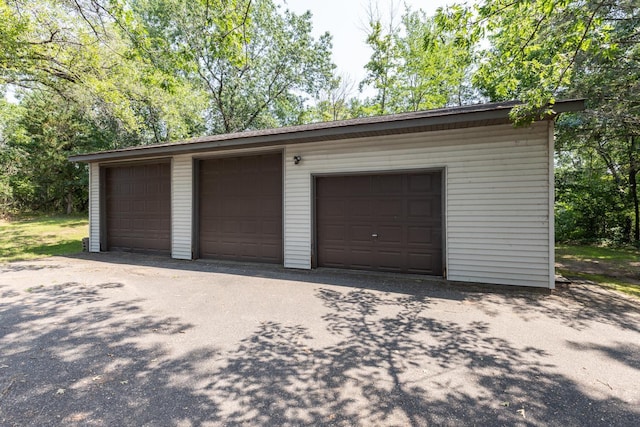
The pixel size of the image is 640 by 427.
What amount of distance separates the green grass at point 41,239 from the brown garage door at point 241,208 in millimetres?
4740

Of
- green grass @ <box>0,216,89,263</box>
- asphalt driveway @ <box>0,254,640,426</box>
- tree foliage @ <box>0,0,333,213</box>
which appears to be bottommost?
asphalt driveway @ <box>0,254,640,426</box>

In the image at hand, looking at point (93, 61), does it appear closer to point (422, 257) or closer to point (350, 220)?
point (350, 220)

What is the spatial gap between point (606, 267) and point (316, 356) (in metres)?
7.99

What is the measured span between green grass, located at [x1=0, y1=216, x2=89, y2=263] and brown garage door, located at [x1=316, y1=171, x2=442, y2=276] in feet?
25.7

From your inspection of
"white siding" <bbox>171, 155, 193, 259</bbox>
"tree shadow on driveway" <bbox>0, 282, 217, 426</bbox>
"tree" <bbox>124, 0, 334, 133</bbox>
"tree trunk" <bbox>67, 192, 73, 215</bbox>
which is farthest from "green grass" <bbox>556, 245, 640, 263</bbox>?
"tree trunk" <bbox>67, 192, 73, 215</bbox>

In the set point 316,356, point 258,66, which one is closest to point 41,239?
point 316,356

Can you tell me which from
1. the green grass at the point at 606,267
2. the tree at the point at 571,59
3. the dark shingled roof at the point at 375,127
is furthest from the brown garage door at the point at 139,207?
the green grass at the point at 606,267

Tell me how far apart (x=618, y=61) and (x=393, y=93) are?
44.6ft

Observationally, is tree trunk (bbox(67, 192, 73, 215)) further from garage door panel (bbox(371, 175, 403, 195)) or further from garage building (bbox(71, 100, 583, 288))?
garage door panel (bbox(371, 175, 403, 195))

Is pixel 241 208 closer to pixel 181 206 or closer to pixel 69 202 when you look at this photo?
pixel 181 206

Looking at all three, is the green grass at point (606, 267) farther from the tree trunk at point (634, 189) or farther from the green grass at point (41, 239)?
the green grass at point (41, 239)

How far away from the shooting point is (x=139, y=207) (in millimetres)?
8641

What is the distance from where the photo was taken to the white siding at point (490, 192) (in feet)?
16.1

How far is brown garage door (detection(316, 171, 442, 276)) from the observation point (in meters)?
5.72
